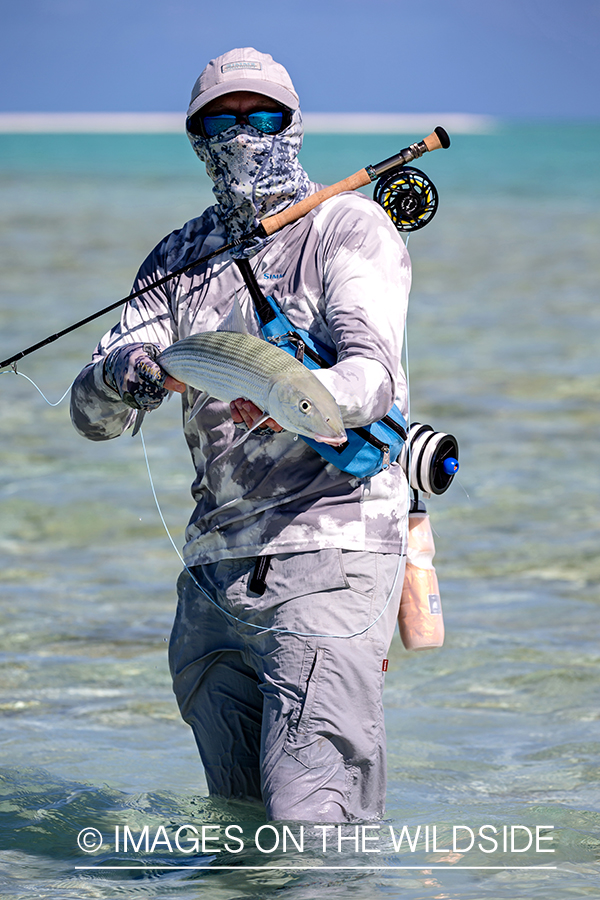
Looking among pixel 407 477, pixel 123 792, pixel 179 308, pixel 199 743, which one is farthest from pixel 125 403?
pixel 123 792

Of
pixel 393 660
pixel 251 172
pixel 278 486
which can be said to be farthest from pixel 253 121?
pixel 393 660

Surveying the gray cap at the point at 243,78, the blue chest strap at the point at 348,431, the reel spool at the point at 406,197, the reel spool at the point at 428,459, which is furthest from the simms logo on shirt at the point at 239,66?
the reel spool at the point at 428,459

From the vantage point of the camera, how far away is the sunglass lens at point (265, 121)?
136 inches

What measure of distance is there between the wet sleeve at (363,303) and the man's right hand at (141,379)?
474mm

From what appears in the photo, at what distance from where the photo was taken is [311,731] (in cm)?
327

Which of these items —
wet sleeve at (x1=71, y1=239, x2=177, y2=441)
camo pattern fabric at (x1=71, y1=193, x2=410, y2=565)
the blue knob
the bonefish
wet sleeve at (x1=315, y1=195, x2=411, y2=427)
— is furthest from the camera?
the blue knob

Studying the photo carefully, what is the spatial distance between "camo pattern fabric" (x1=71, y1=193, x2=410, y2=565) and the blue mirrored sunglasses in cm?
26

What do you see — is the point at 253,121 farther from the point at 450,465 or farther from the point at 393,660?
the point at 393,660

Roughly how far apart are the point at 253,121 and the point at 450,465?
45.4 inches

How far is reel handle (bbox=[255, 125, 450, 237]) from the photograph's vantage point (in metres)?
3.41

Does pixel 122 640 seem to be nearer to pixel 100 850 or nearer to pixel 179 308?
pixel 100 850

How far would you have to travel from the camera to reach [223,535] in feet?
11.5

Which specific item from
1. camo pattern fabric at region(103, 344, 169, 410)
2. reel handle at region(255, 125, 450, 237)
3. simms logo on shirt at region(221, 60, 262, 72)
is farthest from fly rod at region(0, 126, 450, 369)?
simms logo on shirt at region(221, 60, 262, 72)

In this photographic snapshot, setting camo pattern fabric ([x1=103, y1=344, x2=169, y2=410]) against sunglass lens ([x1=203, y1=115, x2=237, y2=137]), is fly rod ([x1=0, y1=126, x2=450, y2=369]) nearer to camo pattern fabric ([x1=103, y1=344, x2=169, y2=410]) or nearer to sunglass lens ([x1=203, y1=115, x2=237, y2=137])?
camo pattern fabric ([x1=103, y1=344, x2=169, y2=410])
